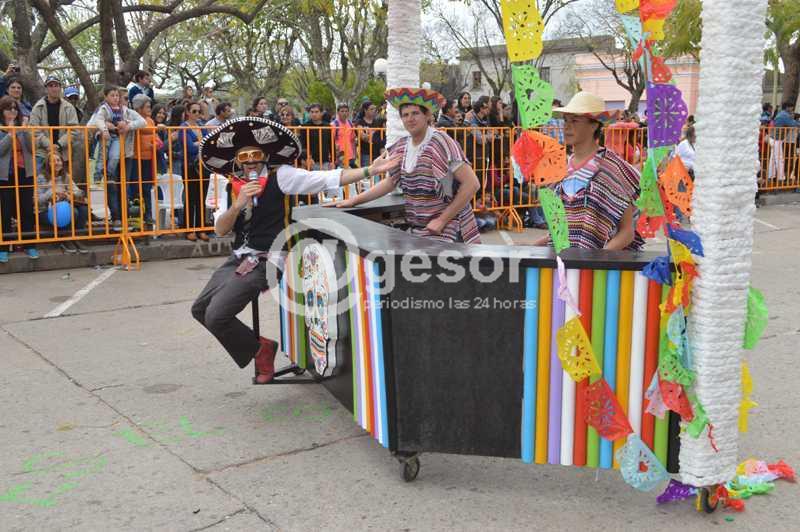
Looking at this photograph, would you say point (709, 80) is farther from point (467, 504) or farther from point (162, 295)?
point (162, 295)

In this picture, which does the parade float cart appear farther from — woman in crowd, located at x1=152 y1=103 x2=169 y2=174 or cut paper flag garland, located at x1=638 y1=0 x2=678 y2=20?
woman in crowd, located at x1=152 y1=103 x2=169 y2=174

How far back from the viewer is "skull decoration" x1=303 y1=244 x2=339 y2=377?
173 inches

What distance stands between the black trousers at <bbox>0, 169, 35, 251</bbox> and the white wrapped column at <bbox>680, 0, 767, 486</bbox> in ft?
25.4

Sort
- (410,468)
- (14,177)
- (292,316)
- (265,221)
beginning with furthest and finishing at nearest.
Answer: (14,177) < (292,316) < (265,221) < (410,468)

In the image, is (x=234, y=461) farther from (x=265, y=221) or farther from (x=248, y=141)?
(x=248, y=141)

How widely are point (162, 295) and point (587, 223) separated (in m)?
4.97

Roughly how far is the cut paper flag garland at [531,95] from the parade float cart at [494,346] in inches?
22.7

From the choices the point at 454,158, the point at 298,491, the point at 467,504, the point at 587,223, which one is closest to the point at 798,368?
the point at 587,223

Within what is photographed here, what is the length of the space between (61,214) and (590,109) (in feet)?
22.7

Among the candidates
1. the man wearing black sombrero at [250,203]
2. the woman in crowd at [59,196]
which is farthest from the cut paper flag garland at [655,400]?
the woman in crowd at [59,196]

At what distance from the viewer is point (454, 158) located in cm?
526

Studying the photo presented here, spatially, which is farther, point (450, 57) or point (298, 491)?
point (450, 57)

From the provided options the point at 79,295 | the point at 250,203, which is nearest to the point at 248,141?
the point at 250,203

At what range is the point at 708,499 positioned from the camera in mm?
3592
